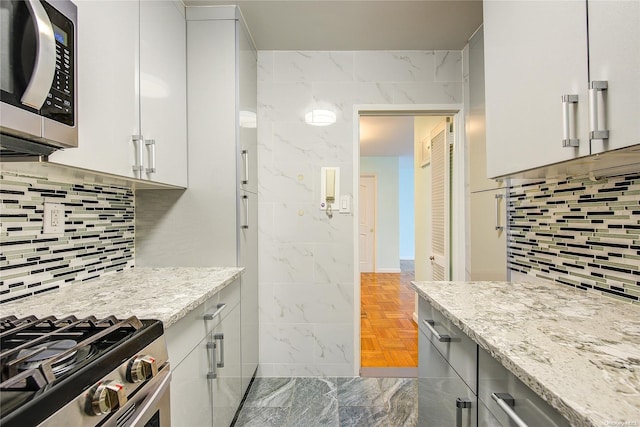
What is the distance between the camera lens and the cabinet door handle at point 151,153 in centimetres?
142

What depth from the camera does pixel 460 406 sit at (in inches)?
40.0

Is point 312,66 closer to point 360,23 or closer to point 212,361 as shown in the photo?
point 360,23

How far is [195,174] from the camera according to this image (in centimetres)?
188

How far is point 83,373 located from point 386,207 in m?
6.98

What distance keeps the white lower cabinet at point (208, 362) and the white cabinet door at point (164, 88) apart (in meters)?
0.68

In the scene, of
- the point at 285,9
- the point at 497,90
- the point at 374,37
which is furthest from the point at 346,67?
the point at 497,90

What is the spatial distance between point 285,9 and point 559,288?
206 cm

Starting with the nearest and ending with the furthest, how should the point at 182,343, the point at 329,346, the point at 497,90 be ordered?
the point at 182,343 → the point at 497,90 → the point at 329,346

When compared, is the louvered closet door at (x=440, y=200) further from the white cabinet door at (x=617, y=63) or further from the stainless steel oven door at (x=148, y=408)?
the stainless steel oven door at (x=148, y=408)

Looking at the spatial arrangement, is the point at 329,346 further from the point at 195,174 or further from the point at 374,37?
the point at 374,37

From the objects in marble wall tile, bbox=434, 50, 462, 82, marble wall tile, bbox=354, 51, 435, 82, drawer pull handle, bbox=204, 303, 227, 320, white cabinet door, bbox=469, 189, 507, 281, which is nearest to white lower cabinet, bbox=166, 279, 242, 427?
drawer pull handle, bbox=204, 303, 227, 320

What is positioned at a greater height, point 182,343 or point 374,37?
point 374,37

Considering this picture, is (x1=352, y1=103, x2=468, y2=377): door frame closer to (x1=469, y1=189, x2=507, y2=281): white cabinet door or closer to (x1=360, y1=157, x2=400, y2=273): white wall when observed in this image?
(x1=469, y1=189, x2=507, y2=281): white cabinet door

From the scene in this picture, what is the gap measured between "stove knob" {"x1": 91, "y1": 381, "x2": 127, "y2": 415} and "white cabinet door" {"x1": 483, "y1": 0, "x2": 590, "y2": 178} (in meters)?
1.30
